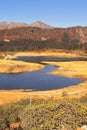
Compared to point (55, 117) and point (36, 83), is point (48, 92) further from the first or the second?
point (55, 117)

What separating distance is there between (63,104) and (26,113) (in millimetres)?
1653

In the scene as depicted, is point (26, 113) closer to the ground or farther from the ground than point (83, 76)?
farther from the ground

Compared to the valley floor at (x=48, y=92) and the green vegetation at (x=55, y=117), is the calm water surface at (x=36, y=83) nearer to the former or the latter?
the valley floor at (x=48, y=92)

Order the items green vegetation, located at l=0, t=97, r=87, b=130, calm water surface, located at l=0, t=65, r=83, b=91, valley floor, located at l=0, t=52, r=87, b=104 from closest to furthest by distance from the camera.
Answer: green vegetation, located at l=0, t=97, r=87, b=130
valley floor, located at l=0, t=52, r=87, b=104
calm water surface, located at l=0, t=65, r=83, b=91

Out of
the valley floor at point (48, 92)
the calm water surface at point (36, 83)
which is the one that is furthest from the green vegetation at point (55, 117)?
the calm water surface at point (36, 83)

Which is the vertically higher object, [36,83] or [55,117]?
[55,117]

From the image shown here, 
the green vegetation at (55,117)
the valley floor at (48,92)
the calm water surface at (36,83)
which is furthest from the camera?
the calm water surface at (36,83)

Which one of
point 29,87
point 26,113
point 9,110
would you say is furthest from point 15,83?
point 26,113

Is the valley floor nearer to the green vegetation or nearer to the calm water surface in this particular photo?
the calm water surface

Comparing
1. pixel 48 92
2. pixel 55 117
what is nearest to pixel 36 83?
pixel 48 92

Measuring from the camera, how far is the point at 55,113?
13484 millimetres

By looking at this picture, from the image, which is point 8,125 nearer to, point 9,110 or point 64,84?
point 9,110

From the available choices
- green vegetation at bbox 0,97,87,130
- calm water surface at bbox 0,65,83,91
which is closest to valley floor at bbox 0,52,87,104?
calm water surface at bbox 0,65,83,91

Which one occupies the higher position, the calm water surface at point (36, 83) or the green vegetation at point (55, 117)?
the green vegetation at point (55, 117)
